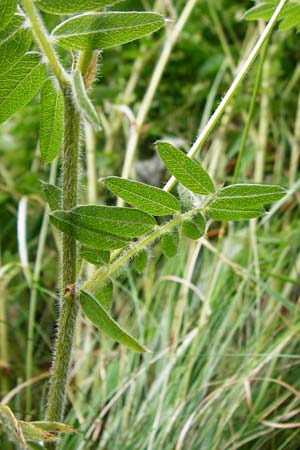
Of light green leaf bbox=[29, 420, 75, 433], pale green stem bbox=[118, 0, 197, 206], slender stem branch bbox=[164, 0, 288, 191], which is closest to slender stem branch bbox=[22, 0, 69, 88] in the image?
slender stem branch bbox=[164, 0, 288, 191]

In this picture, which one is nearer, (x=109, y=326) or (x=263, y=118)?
(x=109, y=326)

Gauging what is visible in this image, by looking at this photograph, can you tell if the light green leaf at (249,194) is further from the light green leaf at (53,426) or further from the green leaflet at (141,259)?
the light green leaf at (53,426)

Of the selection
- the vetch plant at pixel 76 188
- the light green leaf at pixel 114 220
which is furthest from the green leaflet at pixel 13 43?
the light green leaf at pixel 114 220

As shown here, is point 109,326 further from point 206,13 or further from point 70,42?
point 206,13

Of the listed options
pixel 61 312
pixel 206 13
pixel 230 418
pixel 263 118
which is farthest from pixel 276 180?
pixel 61 312

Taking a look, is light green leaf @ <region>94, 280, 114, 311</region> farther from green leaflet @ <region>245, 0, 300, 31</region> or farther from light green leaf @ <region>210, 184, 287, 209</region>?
green leaflet @ <region>245, 0, 300, 31</region>

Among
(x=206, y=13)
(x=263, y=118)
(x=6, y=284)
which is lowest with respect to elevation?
(x=6, y=284)
